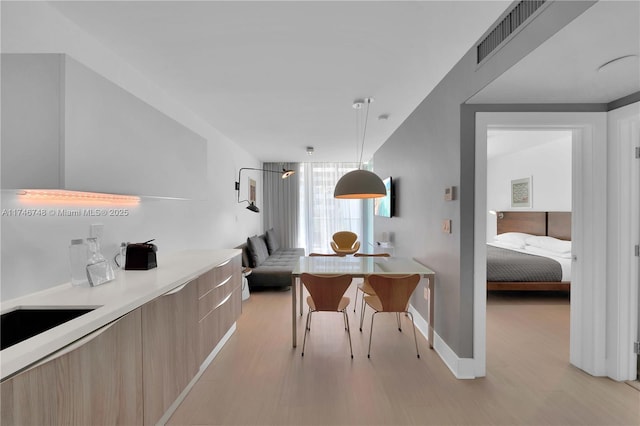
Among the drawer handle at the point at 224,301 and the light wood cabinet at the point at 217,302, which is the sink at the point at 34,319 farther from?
the drawer handle at the point at 224,301

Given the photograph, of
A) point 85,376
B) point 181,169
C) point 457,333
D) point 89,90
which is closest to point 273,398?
point 85,376

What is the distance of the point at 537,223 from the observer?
5.12 m

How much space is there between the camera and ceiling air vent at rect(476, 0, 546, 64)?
136cm

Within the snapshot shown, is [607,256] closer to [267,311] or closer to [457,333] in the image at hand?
[457,333]

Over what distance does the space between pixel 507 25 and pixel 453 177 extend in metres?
1.04

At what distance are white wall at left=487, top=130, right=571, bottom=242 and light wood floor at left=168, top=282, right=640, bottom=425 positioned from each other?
3025mm

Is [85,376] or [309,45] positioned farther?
[309,45]

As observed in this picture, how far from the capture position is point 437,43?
1888 millimetres

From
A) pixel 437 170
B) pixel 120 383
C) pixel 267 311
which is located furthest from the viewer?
pixel 267 311

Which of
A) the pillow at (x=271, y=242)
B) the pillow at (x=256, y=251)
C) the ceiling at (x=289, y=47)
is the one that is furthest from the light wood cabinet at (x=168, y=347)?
the pillow at (x=271, y=242)

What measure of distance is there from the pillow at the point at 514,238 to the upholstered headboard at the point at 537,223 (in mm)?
193

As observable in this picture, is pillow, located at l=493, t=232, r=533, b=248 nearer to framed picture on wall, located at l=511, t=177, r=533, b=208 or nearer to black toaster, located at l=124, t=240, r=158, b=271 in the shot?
framed picture on wall, located at l=511, t=177, r=533, b=208

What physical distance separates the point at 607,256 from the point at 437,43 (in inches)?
81.6

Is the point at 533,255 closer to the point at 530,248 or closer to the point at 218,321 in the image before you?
the point at 530,248
